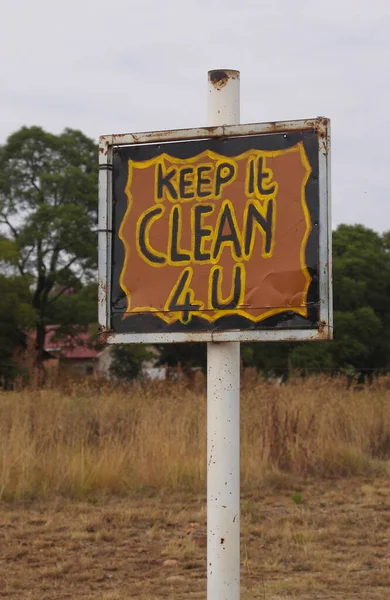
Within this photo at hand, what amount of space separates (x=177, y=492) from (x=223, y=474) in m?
4.83

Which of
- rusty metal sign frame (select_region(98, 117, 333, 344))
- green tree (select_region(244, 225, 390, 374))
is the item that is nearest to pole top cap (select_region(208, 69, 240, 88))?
rusty metal sign frame (select_region(98, 117, 333, 344))

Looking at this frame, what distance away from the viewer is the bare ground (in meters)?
4.98

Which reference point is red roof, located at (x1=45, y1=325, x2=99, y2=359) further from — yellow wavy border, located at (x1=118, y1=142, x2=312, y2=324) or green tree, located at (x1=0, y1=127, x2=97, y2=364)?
yellow wavy border, located at (x1=118, y1=142, x2=312, y2=324)

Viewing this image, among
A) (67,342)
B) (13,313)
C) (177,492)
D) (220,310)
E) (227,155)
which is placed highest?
(13,313)

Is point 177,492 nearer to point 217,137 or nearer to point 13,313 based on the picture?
point 217,137

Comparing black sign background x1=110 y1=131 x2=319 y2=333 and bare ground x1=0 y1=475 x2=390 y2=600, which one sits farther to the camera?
bare ground x1=0 y1=475 x2=390 y2=600

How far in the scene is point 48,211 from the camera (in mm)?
38875

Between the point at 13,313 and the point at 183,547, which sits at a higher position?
the point at 13,313

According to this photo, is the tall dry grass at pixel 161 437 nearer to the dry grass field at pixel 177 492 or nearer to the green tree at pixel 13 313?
the dry grass field at pixel 177 492

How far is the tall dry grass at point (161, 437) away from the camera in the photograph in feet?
26.0

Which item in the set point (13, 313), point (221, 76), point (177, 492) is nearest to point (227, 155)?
point (221, 76)

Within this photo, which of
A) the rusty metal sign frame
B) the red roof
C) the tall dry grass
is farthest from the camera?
the red roof

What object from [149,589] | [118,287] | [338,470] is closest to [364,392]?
[338,470]

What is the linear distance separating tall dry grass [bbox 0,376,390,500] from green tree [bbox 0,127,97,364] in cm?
2819
